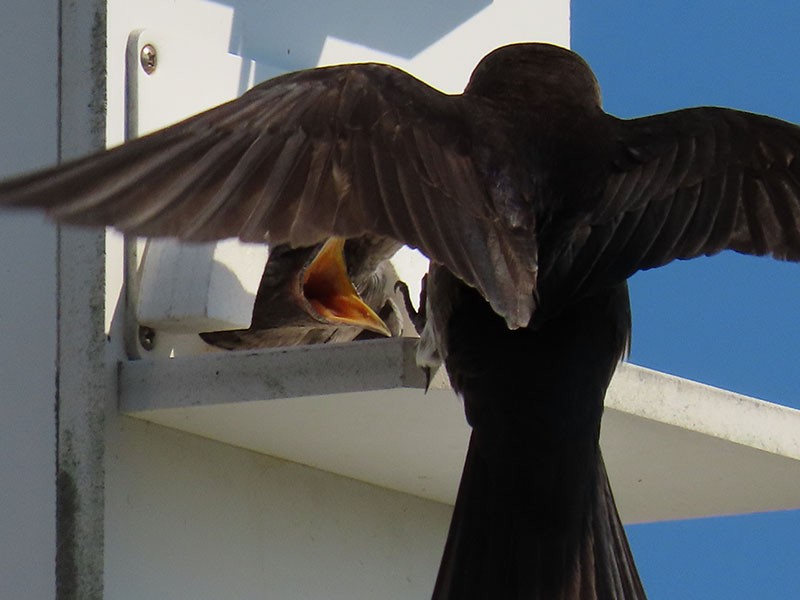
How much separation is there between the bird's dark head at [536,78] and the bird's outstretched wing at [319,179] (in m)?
0.22

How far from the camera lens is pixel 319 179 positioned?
165 centimetres

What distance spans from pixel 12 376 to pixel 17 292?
0.08m

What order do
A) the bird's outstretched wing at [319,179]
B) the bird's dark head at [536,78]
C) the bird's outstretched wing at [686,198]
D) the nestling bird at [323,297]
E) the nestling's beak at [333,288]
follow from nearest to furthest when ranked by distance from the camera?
the bird's outstretched wing at [319,179]
the bird's outstretched wing at [686,198]
the bird's dark head at [536,78]
the nestling bird at [323,297]
the nestling's beak at [333,288]

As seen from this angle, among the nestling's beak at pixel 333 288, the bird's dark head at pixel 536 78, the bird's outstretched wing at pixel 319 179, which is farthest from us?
the nestling's beak at pixel 333 288

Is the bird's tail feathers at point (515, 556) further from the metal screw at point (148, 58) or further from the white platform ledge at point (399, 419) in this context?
the metal screw at point (148, 58)

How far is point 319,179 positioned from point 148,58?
490mm

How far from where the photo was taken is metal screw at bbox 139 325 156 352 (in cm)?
204

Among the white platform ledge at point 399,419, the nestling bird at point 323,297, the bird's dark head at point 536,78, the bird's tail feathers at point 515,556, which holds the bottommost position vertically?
the bird's tail feathers at point 515,556

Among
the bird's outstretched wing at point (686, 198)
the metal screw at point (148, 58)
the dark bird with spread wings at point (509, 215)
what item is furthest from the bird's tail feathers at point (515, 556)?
the metal screw at point (148, 58)

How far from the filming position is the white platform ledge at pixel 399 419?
6.06ft

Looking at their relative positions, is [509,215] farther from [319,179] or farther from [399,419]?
[399,419]

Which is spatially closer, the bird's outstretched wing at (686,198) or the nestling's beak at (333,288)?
the bird's outstretched wing at (686,198)

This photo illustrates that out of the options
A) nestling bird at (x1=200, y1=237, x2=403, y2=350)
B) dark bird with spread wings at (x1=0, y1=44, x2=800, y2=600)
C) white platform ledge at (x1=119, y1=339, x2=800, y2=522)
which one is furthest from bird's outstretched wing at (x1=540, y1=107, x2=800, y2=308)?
nestling bird at (x1=200, y1=237, x2=403, y2=350)

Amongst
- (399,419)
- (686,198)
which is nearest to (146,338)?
(399,419)
